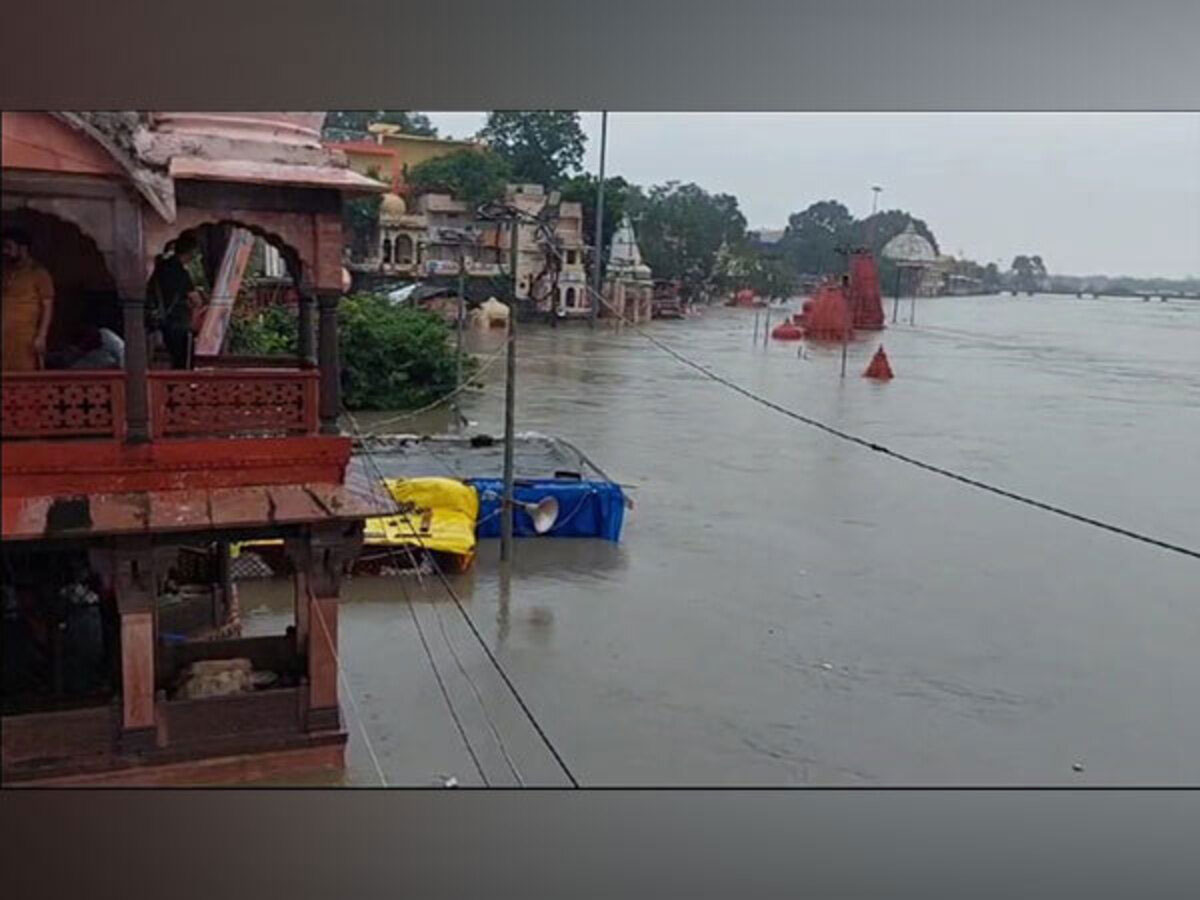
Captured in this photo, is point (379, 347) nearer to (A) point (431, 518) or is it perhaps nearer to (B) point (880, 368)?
(A) point (431, 518)

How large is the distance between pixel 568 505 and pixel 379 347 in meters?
0.63

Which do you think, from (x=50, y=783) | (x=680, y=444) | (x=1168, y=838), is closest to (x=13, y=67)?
(x=50, y=783)

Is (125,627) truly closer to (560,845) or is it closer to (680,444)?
(560,845)

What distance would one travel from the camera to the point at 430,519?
309 cm

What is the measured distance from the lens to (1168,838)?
3.09 meters

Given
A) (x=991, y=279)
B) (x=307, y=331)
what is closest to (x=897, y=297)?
(x=991, y=279)

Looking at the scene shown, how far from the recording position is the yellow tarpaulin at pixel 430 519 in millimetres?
2969

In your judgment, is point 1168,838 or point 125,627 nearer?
point 125,627

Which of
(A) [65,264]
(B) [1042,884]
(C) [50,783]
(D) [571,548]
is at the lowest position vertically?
(B) [1042,884]

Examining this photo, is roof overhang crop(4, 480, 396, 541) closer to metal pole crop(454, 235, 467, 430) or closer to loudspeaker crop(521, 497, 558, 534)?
metal pole crop(454, 235, 467, 430)

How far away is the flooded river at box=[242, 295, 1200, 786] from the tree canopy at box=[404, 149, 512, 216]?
0.37 m

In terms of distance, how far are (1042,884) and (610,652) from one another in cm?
120

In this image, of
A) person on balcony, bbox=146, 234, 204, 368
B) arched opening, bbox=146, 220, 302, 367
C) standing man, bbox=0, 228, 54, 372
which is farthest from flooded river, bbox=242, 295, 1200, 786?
standing man, bbox=0, 228, 54, 372

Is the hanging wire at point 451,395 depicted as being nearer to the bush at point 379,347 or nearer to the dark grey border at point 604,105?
the bush at point 379,347
